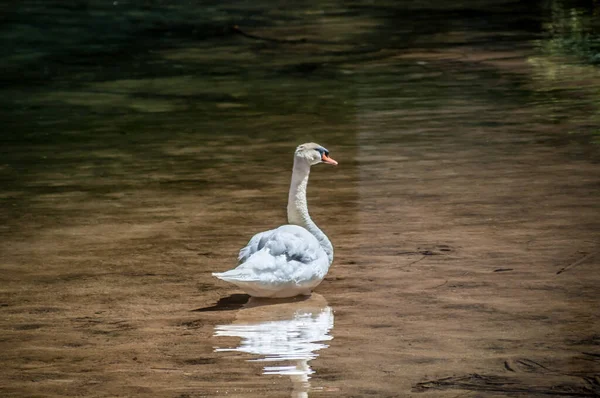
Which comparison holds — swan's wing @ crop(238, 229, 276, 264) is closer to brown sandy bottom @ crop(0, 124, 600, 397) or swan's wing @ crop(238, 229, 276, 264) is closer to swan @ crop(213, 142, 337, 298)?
swan @ crop(213, 142, 337, 298)

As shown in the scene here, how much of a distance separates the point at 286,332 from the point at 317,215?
2610 mm

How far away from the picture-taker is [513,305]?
659cm

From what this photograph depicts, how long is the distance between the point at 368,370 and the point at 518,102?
800 centimetres

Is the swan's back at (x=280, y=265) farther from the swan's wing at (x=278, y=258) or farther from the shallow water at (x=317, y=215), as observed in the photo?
the shallow water at (x=317, y=215)

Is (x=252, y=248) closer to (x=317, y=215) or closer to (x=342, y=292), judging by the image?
(x=342, y=292)

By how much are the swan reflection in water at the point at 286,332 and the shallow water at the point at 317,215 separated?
2cm

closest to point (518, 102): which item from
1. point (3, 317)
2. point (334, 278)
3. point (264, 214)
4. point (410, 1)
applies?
point (264, 214)

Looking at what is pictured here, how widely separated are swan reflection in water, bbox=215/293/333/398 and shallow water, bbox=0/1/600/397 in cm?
2

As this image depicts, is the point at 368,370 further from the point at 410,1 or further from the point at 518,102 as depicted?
the point at 410,1

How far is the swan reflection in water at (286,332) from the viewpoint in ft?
18.9

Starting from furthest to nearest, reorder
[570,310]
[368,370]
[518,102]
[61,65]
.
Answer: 1. [61,65]
2. [518,102]
3. [570,310]
4. [368,370]

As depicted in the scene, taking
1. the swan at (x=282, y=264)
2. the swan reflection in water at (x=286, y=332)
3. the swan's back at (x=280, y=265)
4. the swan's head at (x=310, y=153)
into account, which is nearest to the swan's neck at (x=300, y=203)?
the swan's head at (x=310, y=153)

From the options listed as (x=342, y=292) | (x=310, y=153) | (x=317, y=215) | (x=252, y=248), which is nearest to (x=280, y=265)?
(x=252, y=248)

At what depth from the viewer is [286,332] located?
634 centimetres
